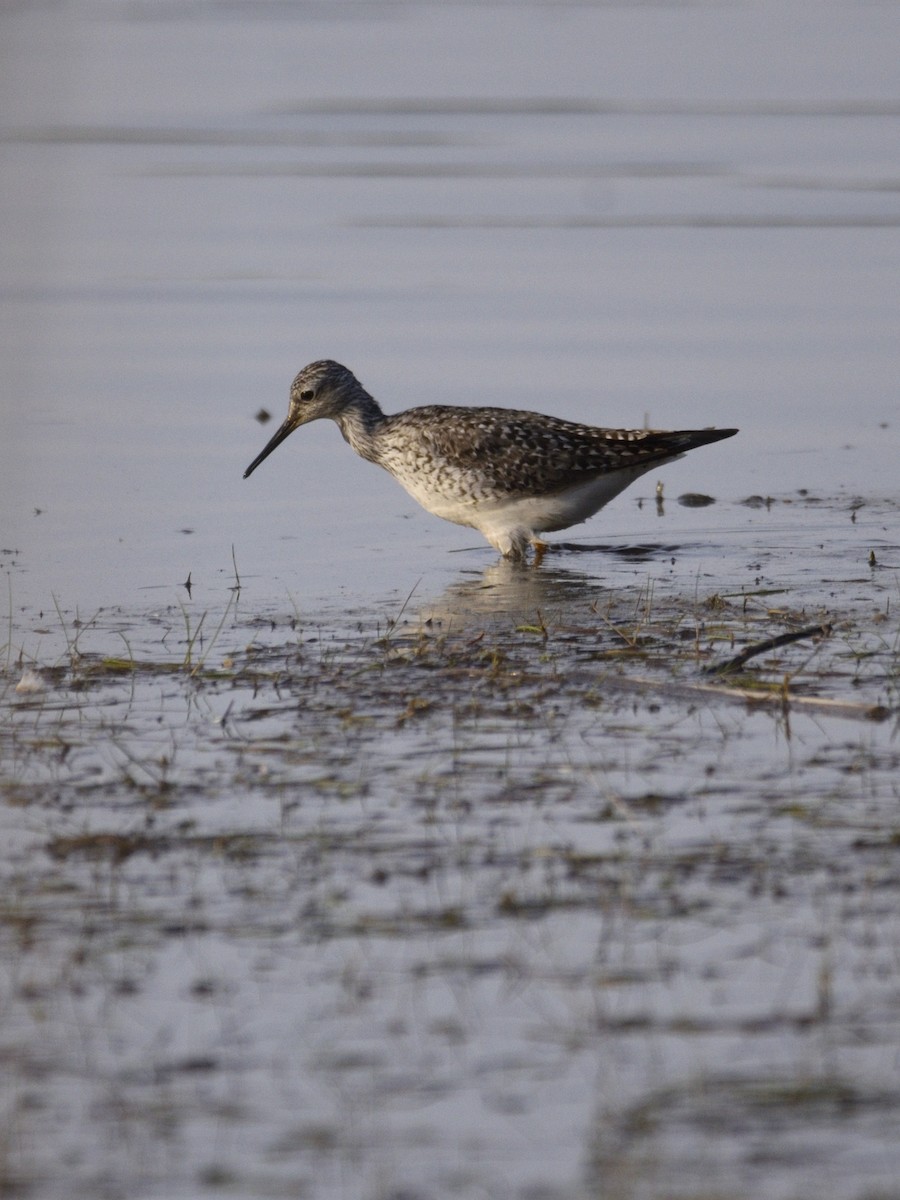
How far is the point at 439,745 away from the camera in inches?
244

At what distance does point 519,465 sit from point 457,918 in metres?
5.60

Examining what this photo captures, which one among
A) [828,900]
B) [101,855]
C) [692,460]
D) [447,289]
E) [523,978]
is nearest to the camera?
[523,978]

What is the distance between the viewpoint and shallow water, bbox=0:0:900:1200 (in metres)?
3.95

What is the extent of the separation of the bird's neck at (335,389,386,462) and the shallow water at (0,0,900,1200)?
1.51 feet

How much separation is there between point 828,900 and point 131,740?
2.53 metres

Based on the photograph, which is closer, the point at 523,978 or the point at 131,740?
the point at 523,978

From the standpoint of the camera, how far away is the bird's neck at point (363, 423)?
11016 millimetres

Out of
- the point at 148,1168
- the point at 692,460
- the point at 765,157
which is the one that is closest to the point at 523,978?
the point at 148,1168

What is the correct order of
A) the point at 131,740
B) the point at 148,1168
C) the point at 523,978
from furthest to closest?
the point at 131,740 < the point at 523,978 < the point at 148,1168

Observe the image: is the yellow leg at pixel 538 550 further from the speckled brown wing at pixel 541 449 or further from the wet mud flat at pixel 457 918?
the wet mud flat at pixel 457 918

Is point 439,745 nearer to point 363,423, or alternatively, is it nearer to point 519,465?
point 519,465

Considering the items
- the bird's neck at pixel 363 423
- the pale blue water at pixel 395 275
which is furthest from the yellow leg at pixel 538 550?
the bird's neck at pixel 363 423

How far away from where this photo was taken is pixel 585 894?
16.2ft

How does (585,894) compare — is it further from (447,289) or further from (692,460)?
(447,289)
